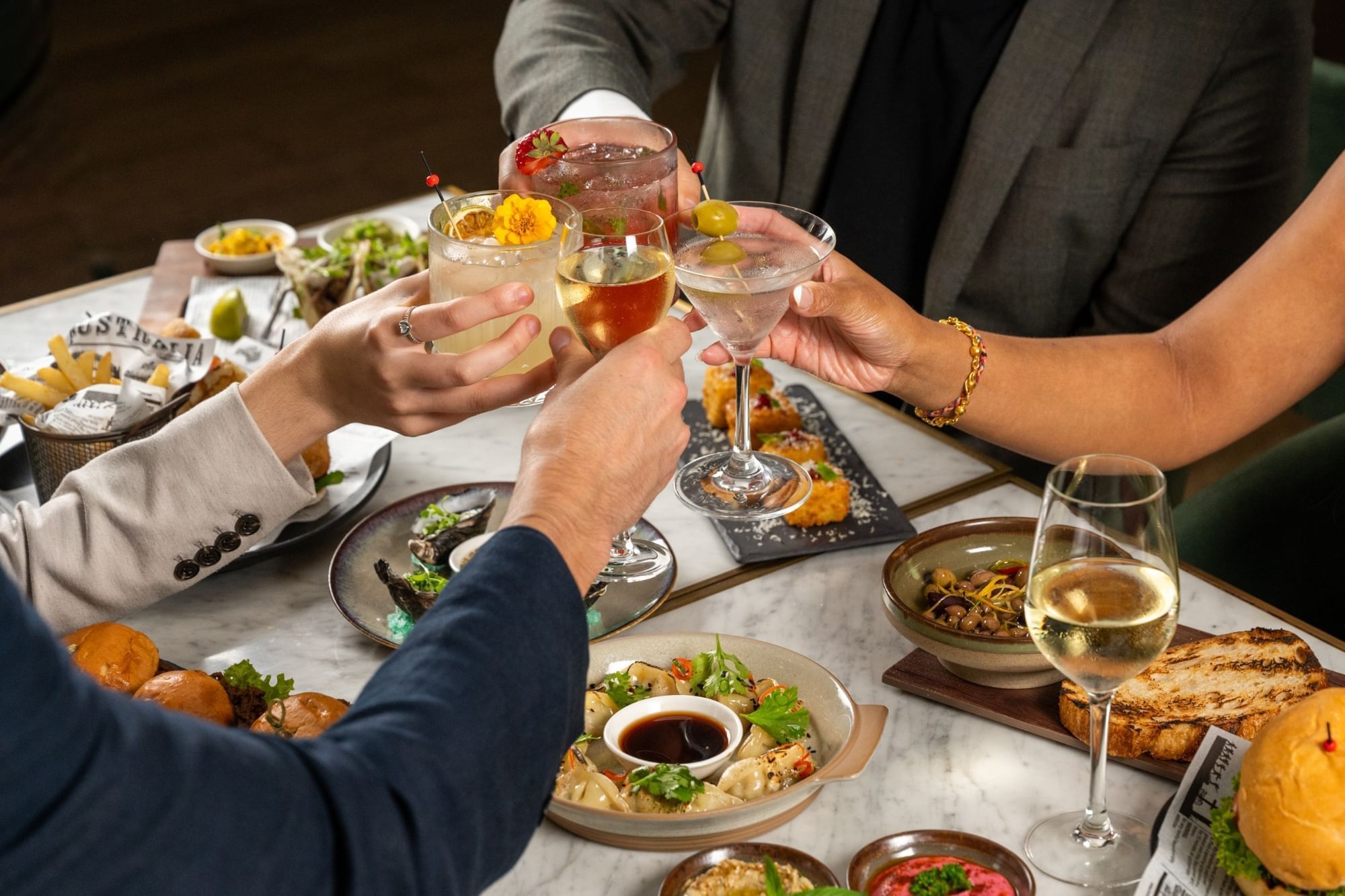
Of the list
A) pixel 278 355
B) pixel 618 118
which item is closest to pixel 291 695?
pixel 278 355

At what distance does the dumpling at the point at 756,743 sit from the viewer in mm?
Result: 1258

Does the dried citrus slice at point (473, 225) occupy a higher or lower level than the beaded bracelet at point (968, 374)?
higher

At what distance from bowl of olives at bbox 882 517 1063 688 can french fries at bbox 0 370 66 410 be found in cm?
125

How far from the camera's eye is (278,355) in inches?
58.7

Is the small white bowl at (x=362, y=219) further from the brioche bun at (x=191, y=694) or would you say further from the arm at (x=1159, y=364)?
the brioche bun at (x=191, y=694)

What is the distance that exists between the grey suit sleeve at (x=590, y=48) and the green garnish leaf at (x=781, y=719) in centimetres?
150

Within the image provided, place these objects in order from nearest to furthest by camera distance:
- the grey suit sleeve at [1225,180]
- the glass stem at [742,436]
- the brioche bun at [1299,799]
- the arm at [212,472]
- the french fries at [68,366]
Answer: the brioche bun at [1299,799] < the arm at [212,472] < the glass stem at [742,436] < the french fries at [68,366] < the grey suit sleeve at [1225,180]

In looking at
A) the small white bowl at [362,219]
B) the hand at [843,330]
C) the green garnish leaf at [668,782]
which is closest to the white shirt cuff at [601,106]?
the small white bowl at [362,219]

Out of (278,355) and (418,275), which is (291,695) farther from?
(418,275)

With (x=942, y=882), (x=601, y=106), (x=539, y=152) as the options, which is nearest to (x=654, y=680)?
(x=942, y=882)

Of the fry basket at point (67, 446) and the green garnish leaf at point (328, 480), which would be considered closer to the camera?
the fry basket at point (67, 446)

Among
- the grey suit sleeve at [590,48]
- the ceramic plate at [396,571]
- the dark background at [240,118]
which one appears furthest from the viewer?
the dark background at [240,118]

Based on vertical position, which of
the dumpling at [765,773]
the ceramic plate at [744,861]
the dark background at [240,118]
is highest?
the ceramic plate at [744,861]

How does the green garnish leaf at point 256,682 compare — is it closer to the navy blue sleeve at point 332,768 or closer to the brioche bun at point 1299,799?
the navy blue sleeve at point 332,768
